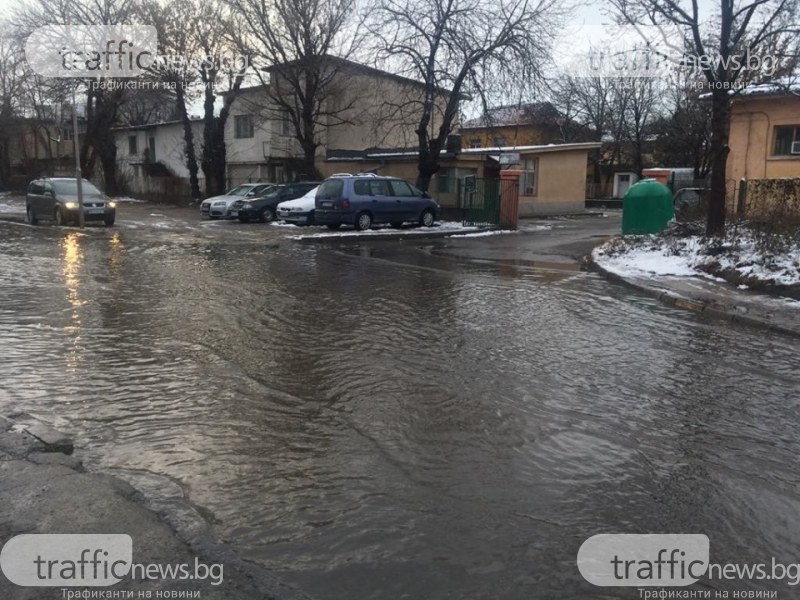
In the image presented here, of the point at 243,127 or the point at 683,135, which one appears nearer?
the point at 243,127

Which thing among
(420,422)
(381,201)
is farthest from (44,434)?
(381,201)

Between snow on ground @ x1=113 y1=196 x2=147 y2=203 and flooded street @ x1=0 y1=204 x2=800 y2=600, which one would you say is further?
snow on ground @ x1=113 y1=196 x2=147 y2=203

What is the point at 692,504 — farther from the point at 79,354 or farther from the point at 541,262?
the point at 541,262

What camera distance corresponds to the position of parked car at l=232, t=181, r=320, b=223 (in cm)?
2722

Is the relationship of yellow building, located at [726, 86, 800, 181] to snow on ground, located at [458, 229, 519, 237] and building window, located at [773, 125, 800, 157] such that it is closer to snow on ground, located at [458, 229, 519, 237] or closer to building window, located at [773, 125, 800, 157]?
building window, located at [773, 125, 800, 157]

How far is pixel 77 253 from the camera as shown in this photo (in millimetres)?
16391

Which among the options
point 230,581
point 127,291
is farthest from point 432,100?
point 230,581

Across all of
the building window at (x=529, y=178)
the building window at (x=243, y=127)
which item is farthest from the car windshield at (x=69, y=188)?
the building window at (x=529, y=178)

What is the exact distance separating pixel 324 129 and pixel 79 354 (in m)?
32.0

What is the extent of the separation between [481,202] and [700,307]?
1662 cm

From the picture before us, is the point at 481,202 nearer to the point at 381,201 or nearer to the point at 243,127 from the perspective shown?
the point at 381,201

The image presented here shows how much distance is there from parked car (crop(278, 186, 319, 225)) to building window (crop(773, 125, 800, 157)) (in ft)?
51.5

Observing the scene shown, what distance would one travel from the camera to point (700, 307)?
10.5 m

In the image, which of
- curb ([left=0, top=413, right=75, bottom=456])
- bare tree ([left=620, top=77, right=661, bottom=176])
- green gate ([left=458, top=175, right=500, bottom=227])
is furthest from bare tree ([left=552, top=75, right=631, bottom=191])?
curb ([left=0, top=413, right=75, bottom=456])
